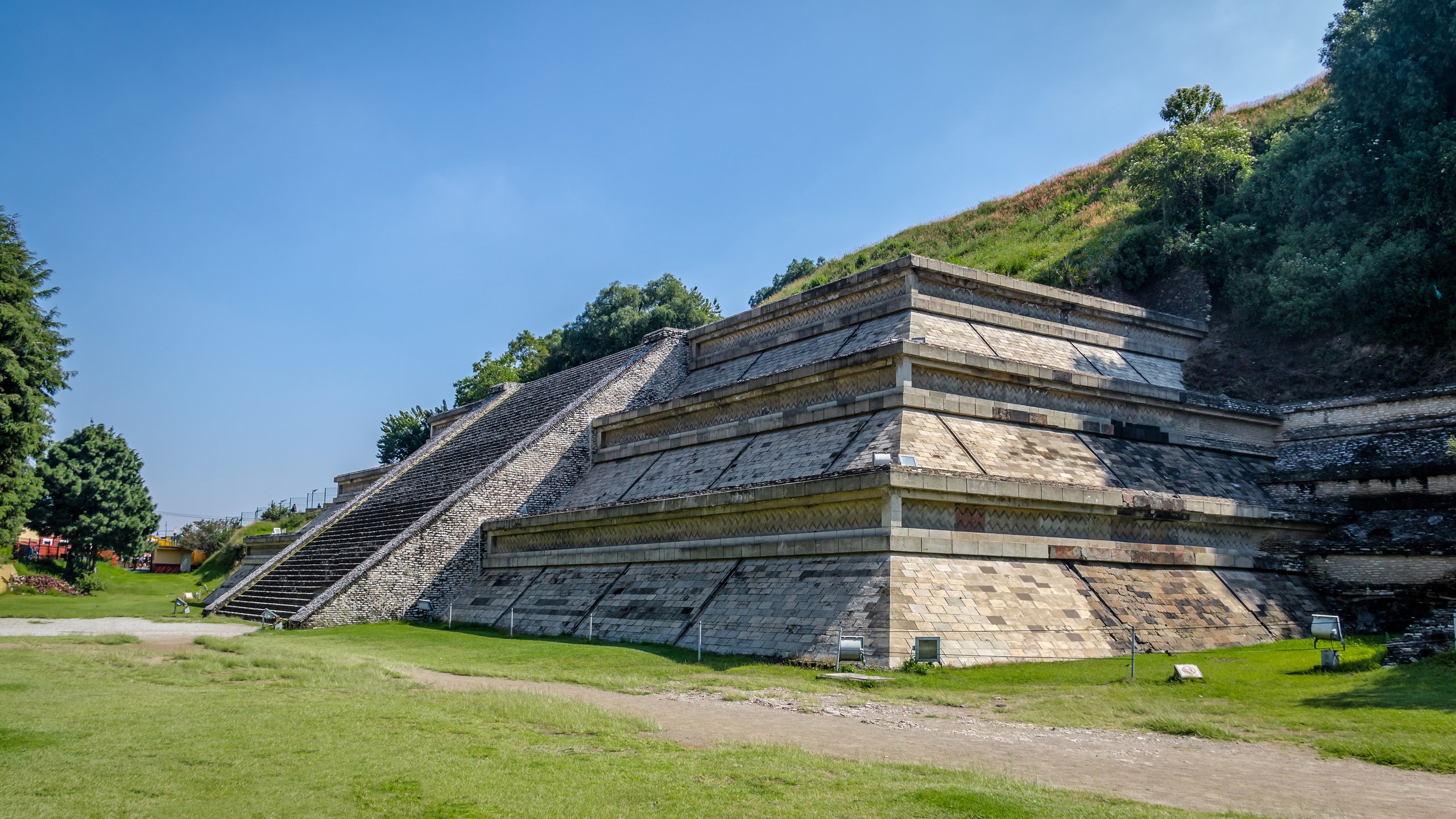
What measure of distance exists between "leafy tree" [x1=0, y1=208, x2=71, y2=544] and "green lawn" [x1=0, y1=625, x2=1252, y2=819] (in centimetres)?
1586

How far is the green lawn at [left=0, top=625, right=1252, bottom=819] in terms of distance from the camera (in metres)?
5.55

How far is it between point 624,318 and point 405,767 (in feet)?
115

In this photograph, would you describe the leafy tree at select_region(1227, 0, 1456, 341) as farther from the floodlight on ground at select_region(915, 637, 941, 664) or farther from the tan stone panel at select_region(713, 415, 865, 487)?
the floodlight on ground at select_region(915, 637, 941, 664)

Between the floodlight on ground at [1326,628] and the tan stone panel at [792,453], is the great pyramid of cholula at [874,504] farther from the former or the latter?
the floodlight on ground at [1326,628]

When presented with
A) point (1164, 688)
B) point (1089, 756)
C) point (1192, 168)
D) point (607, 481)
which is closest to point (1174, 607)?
point (1164, 688)

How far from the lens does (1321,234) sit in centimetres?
2177

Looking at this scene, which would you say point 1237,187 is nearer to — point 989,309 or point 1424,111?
point 1424,111

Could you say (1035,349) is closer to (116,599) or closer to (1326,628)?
(1326,628)

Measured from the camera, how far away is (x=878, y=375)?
1734 centimetres

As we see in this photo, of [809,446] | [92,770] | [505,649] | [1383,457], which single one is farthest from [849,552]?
[1383,457]

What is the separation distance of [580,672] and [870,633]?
3.75m

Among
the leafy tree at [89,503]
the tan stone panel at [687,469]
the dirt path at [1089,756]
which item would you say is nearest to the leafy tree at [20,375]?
the leafy tree at [89,503]

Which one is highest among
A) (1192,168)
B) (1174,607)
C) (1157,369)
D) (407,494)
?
(1192,168)

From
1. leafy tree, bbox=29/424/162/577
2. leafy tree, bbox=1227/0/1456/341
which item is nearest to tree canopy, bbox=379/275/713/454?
leafy tree, bbox=29/424/162/577
